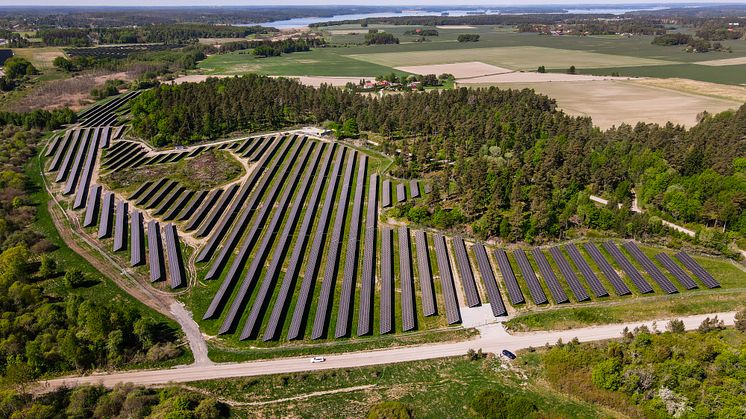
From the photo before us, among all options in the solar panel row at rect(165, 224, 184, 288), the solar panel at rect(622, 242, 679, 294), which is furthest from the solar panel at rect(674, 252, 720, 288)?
the solar panel row at rect(165, 224, 184, 288)

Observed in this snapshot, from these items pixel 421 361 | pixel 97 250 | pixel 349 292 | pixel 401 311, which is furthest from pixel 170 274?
pixel 421 361

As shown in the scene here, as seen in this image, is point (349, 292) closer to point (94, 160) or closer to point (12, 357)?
point (12, 357)

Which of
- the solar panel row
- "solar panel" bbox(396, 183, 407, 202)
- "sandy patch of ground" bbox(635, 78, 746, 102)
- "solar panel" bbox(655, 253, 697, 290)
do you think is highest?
A: "sandy patch of ground" bbox(635, 78, 746, 102)

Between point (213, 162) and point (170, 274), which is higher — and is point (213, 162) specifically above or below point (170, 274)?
above

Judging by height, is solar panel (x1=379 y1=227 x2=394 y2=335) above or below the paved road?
above

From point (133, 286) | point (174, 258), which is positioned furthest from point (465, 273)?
point (133, 286)

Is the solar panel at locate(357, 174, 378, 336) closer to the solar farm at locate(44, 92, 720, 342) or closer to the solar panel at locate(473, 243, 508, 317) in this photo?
the solar farm at locate(44, 92, 720, 342)

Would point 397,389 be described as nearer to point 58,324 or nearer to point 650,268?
point 58,324
